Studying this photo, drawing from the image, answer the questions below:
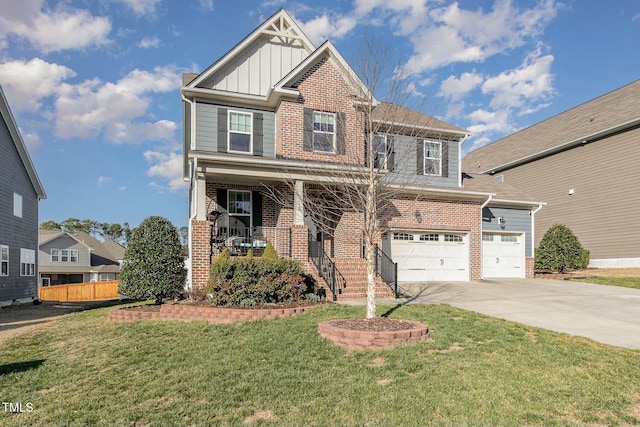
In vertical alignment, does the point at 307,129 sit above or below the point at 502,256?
above

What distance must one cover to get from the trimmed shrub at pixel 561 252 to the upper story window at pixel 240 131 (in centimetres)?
1364

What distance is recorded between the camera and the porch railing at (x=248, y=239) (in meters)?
12.7

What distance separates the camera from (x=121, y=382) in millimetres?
5383

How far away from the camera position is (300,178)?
40.3 ft

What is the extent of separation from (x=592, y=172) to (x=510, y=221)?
6217 millimetres

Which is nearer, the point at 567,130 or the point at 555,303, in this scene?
the point at 555,303

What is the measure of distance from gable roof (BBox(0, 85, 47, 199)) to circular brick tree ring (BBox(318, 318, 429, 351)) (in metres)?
17.3

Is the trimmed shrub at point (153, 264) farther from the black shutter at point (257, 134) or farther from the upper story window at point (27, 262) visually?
the upper story window at point (27, 262)

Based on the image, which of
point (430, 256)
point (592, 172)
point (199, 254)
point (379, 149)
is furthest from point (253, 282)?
point (592, 172)

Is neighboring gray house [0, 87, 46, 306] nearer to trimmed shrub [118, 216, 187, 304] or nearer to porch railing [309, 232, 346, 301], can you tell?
trimmed shrub [118, 216, 187, 304]

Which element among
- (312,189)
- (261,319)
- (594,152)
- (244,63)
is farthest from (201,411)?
(594,152)

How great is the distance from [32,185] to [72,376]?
1836 cm

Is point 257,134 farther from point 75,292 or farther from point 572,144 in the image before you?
point 75,292

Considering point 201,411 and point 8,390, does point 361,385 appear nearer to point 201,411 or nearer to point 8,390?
point 201,411
